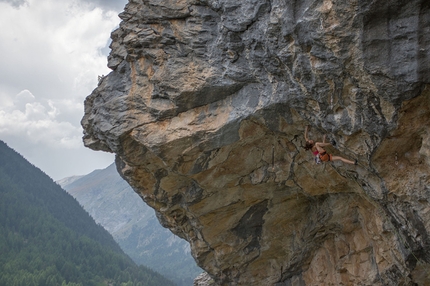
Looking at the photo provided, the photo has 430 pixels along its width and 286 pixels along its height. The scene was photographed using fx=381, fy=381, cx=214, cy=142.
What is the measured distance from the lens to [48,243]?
277ft

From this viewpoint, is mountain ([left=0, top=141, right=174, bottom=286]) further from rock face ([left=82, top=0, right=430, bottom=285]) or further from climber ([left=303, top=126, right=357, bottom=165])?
climber ([left=303, top=126, right=357, bottom=165])

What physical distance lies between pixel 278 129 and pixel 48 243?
86.4m

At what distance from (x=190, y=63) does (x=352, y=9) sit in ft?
15.7

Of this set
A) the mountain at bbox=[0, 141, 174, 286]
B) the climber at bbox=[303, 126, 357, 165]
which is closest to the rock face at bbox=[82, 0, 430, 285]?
the climber at bbox=[303, 126, 357, 165]

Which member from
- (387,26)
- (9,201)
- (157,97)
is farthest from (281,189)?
(9,201)

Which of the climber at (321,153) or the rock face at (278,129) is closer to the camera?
the rock face at (278,129)

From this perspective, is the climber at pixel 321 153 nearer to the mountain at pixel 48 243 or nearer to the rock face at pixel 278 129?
the rock face at pixel 278 129

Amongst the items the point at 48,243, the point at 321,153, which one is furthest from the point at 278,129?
the point at 48,243

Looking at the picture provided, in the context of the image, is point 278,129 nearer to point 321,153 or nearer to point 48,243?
point 321,153

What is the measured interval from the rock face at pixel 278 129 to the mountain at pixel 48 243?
62571 mm

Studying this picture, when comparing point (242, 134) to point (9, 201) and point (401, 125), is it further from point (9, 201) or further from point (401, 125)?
point (9, 201)

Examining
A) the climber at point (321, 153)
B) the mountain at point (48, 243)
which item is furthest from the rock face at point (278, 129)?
the mountain at point (48, 243)

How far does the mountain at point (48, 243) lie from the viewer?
7256 centimetres

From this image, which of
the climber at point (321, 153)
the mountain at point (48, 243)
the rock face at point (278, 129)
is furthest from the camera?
the mountain at point (48, 243)
